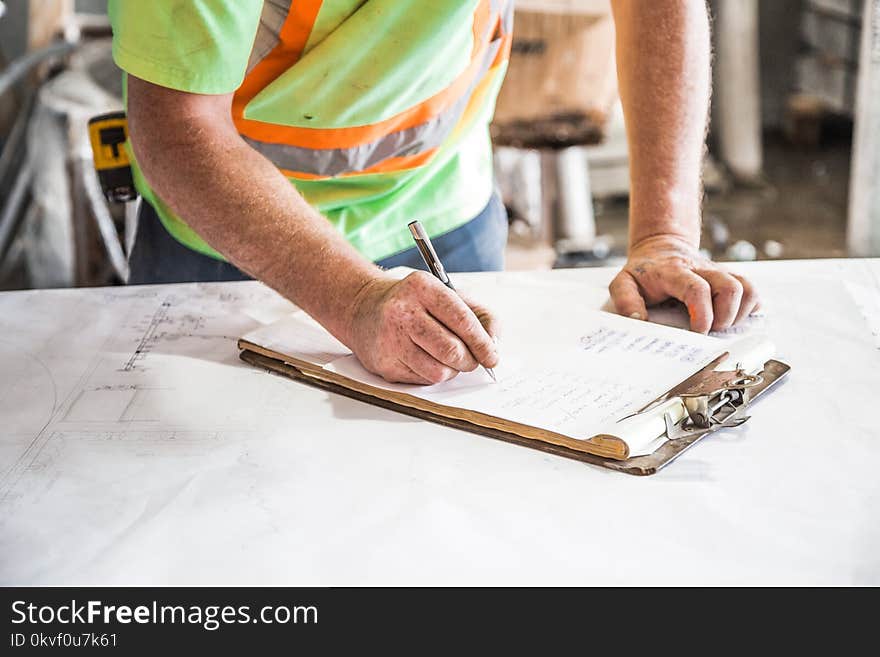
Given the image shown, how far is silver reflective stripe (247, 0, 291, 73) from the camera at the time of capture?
A: 1.13 metres

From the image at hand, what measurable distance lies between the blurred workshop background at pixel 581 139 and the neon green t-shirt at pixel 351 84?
519 millimetres

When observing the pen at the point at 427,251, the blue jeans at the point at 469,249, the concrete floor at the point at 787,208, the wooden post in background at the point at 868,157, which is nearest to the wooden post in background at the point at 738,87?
the concrete floor at the point at 787,208

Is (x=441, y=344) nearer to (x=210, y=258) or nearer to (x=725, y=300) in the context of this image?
(x=725, y=300)

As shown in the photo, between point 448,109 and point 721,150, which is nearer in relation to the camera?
point 448,109

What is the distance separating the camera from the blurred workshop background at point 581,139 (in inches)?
94.7

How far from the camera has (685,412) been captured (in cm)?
91

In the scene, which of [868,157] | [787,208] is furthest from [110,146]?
[787,208]

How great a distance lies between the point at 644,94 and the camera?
1352 mm

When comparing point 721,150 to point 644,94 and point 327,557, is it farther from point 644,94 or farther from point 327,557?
point 327,557

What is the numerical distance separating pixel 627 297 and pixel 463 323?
30cm

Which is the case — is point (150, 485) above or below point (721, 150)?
above

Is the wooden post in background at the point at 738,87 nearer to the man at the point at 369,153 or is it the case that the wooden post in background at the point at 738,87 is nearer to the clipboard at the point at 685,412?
the man at the point at 369,153

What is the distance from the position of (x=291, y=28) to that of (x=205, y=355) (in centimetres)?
38
